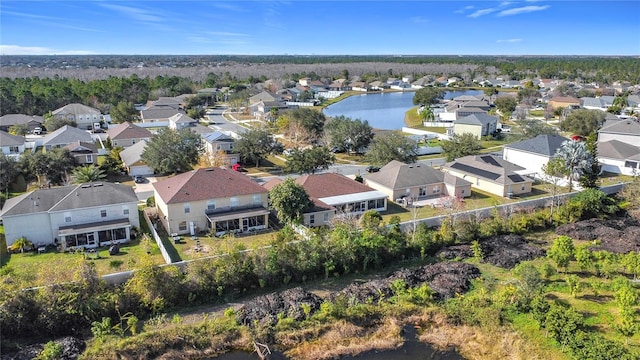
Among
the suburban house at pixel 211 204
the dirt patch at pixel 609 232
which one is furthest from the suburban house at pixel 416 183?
the suburban house at pixel 211 204

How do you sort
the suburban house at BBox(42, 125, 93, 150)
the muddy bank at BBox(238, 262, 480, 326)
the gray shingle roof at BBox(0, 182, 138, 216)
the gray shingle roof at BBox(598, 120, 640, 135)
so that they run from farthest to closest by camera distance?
the suburban house at BBox(42, 125, 93, 150)
the gray shingle roof at BBox(598, 120, 640, 135)
the gray shingle roof at BBox(0, 182, 138, 216)
the muddy bank at BBox(238, 262, 480, 326)

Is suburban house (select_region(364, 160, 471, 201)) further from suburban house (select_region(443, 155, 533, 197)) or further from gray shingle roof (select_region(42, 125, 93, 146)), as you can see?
gray shingle roof (select_region(42, 125, 93, 146))

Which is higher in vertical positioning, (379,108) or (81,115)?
(81,115)

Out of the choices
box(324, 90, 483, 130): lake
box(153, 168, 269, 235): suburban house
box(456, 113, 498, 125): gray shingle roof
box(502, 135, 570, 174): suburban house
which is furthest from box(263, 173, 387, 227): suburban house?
box(324, 90, 483, 130): lake

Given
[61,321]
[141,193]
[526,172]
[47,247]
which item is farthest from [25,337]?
[526,172]

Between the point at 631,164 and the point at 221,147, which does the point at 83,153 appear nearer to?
the point at 221,147

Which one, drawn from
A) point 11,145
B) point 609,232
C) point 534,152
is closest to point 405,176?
point 609,232
